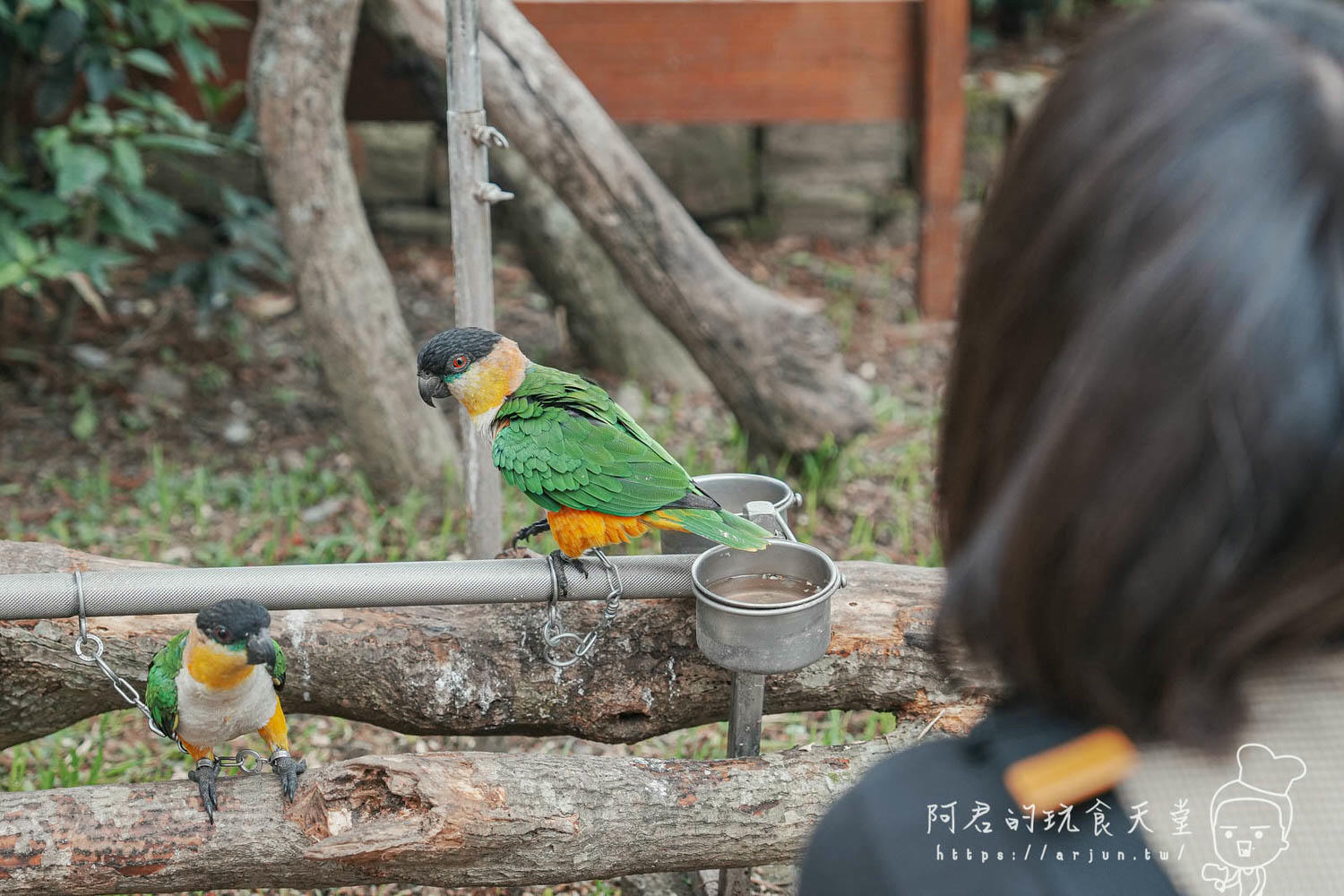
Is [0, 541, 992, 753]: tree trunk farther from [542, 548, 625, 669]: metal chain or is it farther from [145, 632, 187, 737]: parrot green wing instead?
[145, 632, 187, 737]: parrot green wing

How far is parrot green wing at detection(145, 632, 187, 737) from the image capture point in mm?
2014

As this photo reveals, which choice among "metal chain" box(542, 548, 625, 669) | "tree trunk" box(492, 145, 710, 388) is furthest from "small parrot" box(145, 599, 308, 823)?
"tree trunk" box(492, 145, 710, 388)

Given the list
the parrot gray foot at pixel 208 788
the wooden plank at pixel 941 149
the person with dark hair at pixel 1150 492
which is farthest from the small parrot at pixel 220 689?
the wooden plank at pixel 941 149

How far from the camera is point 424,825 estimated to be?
73.4 inches

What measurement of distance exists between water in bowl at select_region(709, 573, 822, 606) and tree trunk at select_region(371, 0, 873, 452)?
65.7 inches

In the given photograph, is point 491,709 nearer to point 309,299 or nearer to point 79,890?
point 79,890

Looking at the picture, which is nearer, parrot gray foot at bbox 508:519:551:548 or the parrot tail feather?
the parrot tail feather

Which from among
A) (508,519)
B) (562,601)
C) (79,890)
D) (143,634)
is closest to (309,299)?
(508,519)

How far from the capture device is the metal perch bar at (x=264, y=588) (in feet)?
6.09

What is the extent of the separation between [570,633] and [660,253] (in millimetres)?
1743

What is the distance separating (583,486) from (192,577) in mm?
675

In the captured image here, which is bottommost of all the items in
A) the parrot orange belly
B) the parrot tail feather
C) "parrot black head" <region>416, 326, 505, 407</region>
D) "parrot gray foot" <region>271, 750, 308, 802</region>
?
"parrot gray foot" <region>271, 750, 308, 802</region>

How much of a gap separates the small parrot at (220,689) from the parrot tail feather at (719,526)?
0.71 meters

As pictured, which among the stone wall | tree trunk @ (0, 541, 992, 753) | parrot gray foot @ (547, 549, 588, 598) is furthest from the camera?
the stone wall
